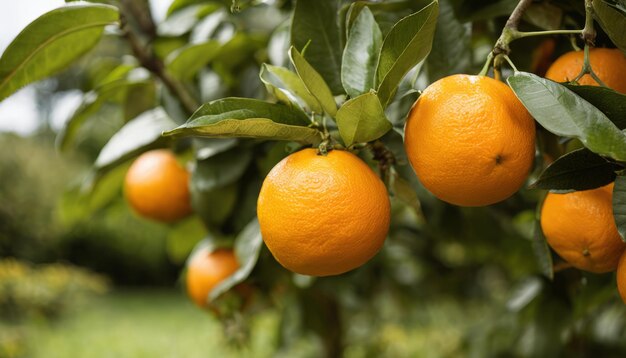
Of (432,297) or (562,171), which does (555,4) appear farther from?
(432,297)

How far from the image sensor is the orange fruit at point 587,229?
482 millimetres

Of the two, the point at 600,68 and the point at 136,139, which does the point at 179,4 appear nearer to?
the point at 136,139

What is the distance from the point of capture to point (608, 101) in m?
0.43

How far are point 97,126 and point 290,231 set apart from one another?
20.7ft

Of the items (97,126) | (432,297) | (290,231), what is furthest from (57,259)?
(290,231)

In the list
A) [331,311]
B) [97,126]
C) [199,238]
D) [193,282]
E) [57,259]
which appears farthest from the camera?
[97,126]

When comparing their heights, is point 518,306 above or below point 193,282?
below

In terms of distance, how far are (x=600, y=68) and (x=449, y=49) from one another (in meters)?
0.16

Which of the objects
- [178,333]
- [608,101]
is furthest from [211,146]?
[178,333]

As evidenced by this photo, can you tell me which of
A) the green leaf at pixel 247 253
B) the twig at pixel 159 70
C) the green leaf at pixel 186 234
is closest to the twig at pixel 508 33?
the green leaf at pixel 247 253

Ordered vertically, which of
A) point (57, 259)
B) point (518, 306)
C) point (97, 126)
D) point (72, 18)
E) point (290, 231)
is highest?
point (72, 18)

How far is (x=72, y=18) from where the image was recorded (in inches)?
25.0

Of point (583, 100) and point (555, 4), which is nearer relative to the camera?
point (583, 100)

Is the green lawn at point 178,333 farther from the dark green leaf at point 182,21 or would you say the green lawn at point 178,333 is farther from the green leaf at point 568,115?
the green leaf at point 568,115
